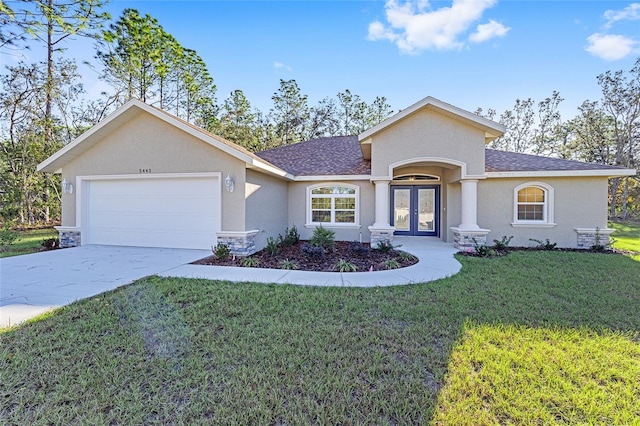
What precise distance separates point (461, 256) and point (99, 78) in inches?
1049

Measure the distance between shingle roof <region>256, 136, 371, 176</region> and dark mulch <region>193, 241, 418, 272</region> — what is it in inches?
158

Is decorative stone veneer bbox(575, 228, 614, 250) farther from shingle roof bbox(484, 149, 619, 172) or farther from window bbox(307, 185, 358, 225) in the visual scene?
window bbox(307, 185, 358, 225)

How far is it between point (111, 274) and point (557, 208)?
1455 centimetres

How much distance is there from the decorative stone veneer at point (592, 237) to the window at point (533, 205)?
105 centimetres

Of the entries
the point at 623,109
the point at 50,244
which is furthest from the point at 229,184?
the point at 623,109

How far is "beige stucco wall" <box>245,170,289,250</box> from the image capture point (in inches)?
365

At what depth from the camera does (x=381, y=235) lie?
1048cm

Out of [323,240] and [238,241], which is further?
[323,240]

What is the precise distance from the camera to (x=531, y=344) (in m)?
3.58

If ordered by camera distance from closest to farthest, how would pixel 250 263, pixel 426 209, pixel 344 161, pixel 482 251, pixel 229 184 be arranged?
pixel 250 263, pixel 229 184, pixel 482 251, pixel 426 209, pixel 344 161

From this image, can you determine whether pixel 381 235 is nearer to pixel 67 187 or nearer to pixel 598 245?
pixel 598 245

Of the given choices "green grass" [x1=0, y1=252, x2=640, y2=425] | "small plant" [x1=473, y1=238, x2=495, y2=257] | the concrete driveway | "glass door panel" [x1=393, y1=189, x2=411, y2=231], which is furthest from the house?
"green grass" [x1=0, y1=252, x2=640, y2=425]

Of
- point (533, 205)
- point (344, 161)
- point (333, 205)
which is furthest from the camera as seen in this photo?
point (344, 161)

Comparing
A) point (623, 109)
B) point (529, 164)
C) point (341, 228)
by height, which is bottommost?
point (341, 228)
